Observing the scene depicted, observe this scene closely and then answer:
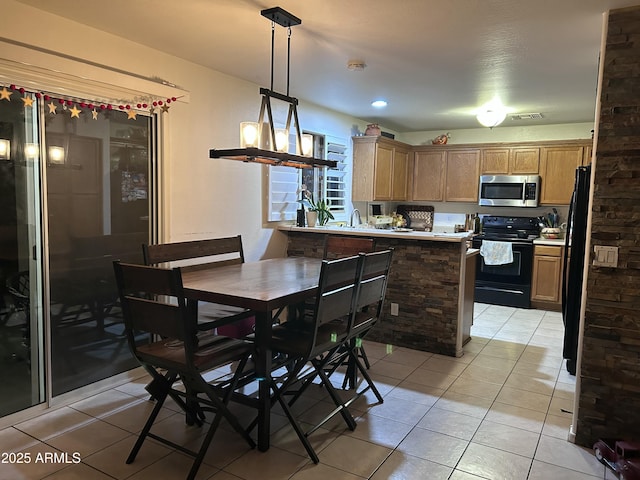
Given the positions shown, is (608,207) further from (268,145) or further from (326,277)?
(268,145)

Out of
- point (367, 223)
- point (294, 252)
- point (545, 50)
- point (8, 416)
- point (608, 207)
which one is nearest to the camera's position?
point (608, 207)

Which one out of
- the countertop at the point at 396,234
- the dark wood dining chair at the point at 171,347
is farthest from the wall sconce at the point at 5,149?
the countertop at the point at 396,234

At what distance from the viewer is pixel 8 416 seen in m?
2.65

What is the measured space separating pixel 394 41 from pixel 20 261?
2650 mm

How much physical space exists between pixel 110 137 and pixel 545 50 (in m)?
2.97

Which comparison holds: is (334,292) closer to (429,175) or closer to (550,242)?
(550,242)

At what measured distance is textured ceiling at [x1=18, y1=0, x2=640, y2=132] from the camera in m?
2.48

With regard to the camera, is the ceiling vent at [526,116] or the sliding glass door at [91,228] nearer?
the sliding glass door at [91,228]

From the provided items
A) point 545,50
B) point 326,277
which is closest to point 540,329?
point 545,50

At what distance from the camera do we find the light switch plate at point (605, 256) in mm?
2361

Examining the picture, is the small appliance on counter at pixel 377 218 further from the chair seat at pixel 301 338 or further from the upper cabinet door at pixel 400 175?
the chair seat at pixel 301 338

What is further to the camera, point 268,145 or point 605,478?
point 268,145

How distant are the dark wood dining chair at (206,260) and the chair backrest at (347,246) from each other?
2.33 feet

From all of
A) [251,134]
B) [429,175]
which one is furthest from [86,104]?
[429,175]
